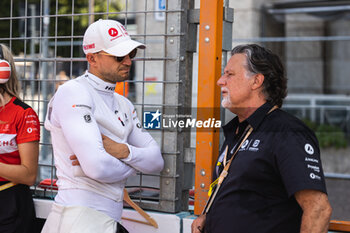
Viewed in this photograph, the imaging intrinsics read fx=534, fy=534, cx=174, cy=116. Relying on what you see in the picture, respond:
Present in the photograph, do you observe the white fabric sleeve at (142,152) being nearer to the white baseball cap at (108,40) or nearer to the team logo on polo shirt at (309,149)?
the white baseball cap at (108,40)

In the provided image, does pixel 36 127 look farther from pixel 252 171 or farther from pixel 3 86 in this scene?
pixel 252 171

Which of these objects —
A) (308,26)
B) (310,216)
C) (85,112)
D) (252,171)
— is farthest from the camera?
(308,26)

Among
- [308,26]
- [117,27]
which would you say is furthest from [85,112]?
[308,26]

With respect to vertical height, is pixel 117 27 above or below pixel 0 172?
above

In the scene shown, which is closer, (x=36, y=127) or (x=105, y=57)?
(x=105, y=57)

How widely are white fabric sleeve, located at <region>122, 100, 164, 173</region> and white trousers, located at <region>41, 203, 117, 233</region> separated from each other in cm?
32

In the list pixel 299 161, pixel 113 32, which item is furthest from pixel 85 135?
pixel 299 161

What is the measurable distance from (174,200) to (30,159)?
A: 36.2 inches

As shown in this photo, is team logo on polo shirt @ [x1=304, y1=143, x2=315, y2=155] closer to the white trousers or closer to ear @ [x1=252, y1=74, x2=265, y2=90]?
ear @ [x1=252, y1=74, x2=265, y2=90]

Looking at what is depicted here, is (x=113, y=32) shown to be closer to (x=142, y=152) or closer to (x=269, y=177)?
(x=142, y=152)

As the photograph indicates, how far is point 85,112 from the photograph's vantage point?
277 centimetres

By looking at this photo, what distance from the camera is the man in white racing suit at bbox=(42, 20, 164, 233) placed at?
2.73m

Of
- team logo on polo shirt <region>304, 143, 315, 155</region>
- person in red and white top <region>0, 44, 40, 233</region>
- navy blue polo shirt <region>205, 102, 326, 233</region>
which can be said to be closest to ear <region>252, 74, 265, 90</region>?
navy blue polo shirt <region>205, 102, 326, 233</region>

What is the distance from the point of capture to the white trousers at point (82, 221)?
278 cm
